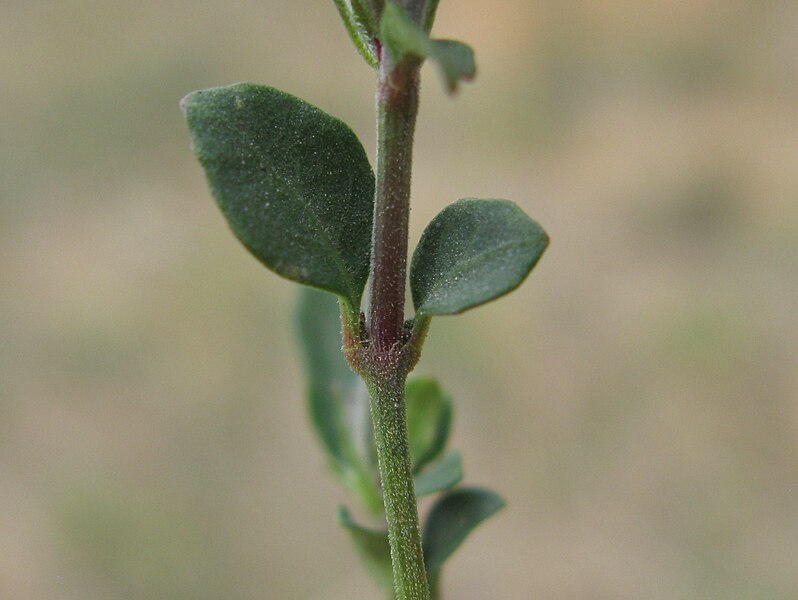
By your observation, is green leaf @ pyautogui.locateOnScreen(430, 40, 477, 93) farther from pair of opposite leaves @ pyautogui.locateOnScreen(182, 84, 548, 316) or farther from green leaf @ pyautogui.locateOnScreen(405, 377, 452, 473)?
green leaf @ pyautogui.locateOnScreen(405, 377, 452, 473)

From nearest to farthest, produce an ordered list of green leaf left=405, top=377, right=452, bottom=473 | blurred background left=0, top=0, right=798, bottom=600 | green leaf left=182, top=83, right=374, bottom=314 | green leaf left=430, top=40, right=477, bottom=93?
green leaf left=430, top=40, right=477, bottom=93, green leaf left=182, top=83, right=374, bottom=314, green leaf left=405, top=377, right=452, bottom=473, blurred background left=0, top=0, right=798, bottom=600

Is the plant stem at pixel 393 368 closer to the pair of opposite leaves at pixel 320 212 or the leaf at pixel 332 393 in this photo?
the pair of opposite leaves at pixel 320 212

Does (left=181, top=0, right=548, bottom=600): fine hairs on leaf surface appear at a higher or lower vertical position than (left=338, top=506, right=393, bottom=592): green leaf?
higher

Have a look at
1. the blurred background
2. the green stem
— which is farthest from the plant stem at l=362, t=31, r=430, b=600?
the blurred background

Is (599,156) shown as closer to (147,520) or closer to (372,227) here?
(147,520)

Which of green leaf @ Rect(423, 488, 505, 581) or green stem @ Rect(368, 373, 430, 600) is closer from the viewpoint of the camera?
green stem @ Rect(368, 373, 430, 600)

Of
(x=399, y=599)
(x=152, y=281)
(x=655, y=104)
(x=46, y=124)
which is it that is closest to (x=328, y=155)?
(x=399, y=599)
